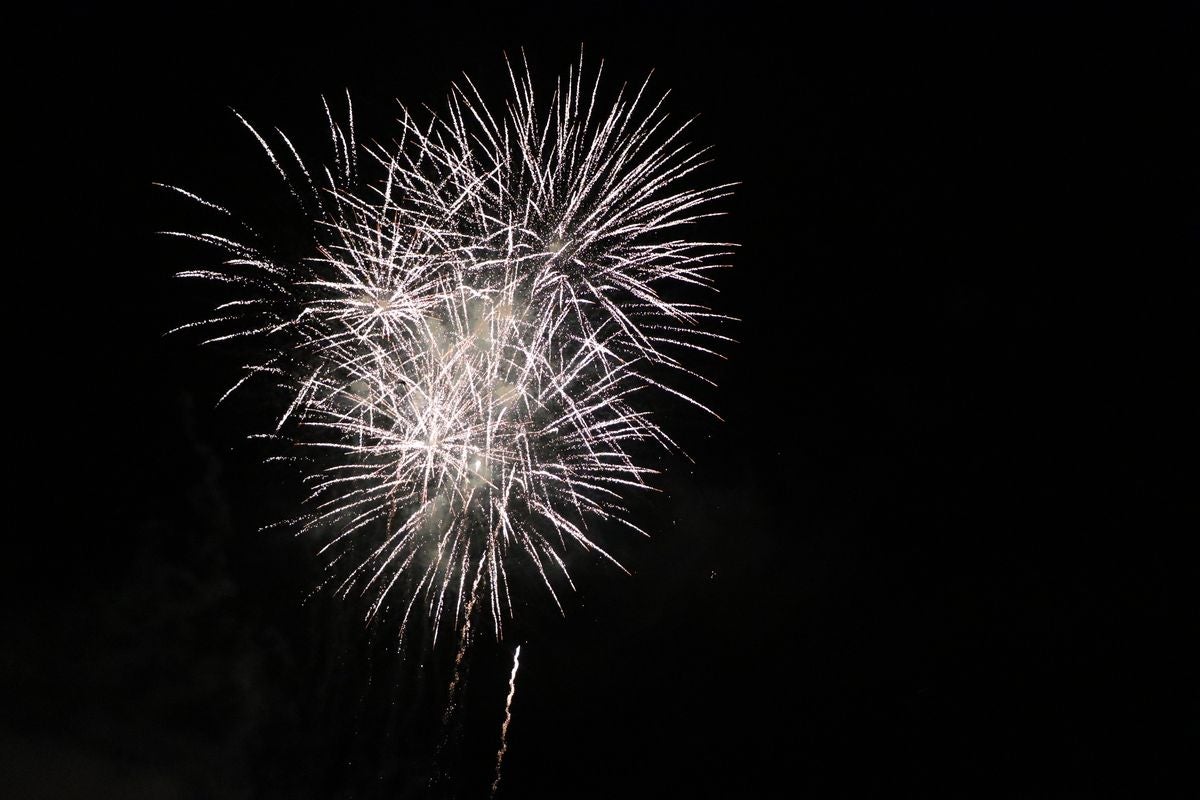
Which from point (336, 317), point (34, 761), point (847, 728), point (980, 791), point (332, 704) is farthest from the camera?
point (847, 728)

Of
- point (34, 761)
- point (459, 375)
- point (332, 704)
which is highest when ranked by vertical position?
point (459, 375)

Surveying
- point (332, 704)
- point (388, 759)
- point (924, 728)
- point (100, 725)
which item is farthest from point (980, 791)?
point (100, 725)

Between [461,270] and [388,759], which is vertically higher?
[461,270]

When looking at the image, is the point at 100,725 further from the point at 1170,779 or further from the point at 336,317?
the point at 1170,779

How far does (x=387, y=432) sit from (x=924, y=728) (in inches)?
1053

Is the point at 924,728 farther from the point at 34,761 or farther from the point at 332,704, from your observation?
the point at 34,761

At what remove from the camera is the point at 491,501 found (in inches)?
388

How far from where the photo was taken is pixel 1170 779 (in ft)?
74.2

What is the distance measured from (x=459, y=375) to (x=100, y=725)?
24.6m

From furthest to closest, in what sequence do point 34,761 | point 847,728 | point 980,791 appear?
point 847,728 < point 980,791 < point 34,761

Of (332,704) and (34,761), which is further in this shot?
(34,761)

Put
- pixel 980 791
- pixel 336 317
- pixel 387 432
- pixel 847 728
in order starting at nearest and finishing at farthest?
pixel 336 317 → pixel 387 432 → pixel 980 791 → pixel 847 728


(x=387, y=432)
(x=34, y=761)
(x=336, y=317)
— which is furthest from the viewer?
(x=34, y=761)

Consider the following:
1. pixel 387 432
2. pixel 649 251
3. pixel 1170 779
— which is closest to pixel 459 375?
pixel 387 432
